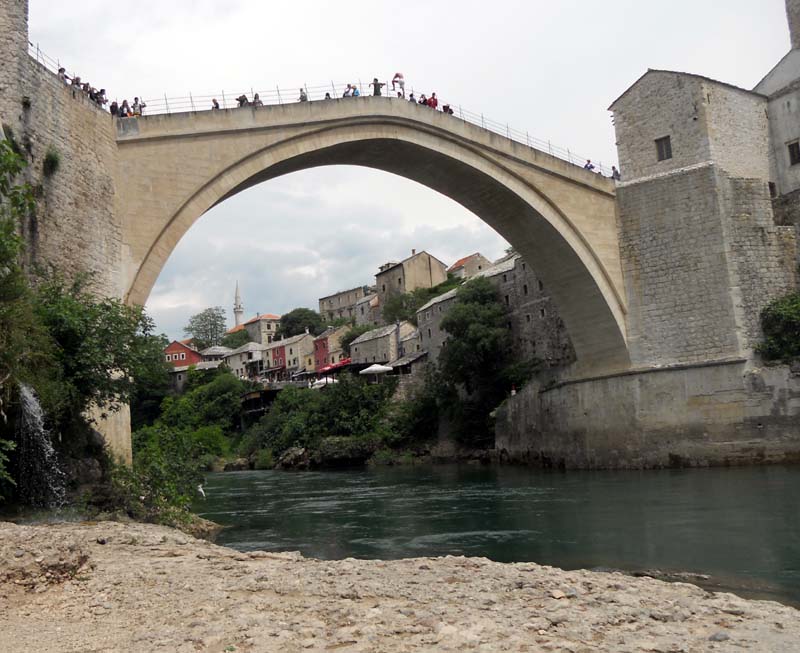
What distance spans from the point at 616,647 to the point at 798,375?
15.4 meters

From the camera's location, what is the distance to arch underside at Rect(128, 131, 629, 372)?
1895 centimetres

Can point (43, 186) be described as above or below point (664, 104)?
below

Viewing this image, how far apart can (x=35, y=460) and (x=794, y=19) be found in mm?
23130

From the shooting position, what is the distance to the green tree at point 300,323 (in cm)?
7481

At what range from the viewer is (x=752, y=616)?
544 cm

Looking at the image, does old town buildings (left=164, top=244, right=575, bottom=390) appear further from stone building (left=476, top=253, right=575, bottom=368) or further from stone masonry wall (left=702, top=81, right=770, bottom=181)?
stone masonry wall (left=702, top=81, right=770, bottom=181)

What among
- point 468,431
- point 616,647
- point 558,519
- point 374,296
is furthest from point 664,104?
point 374,296

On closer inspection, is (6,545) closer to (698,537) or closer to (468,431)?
(698,537)

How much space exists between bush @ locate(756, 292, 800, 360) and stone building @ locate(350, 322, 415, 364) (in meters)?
28.7

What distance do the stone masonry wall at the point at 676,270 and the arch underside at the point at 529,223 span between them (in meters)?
0.73

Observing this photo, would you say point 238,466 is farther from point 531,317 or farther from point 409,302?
point 409,302

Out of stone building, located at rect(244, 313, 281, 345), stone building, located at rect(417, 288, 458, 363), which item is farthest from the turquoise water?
stone building, located at rect(244, 313, 281, 345)

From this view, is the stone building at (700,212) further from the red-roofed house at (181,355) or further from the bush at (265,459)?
the red-roofed house at (181,355)

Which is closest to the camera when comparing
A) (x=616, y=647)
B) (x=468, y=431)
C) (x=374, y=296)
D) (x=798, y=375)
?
(x=616, y=647)
